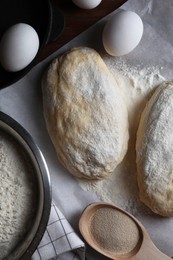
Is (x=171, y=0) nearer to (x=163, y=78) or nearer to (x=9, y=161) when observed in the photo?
(x=163, y=78)

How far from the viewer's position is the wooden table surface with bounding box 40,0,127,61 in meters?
1.27

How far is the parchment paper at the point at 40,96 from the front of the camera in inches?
50.4

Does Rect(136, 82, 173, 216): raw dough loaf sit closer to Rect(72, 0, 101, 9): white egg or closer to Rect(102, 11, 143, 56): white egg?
Rect(102, 11, 143, 56): white egg

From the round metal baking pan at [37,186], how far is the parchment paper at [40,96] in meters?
0.12

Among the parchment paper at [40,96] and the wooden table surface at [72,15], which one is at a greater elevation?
the wooden table surface at [72,15]

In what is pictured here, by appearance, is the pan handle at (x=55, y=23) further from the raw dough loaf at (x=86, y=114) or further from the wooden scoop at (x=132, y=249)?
the wooden scoop at (x=132, y=249)

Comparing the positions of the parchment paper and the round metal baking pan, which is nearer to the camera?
the round metal baking pan

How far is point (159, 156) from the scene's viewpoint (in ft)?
4.04

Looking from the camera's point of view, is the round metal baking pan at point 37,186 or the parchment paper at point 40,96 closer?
the round metal baking pan at point 37,186

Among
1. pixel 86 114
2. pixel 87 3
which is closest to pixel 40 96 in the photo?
pixel 86 114

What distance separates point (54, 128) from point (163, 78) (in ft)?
0.92

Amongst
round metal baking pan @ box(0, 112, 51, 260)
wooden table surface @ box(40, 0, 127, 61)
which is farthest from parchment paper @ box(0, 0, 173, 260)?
round metal baking pan @ box(0, 112, 51, 260)

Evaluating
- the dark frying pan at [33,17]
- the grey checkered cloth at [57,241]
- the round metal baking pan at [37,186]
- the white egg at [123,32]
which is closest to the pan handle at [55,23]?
the dark frying pan at [33,17]

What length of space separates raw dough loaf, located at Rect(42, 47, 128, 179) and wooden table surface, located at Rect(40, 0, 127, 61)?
0.15ft
